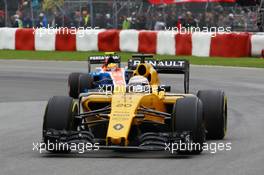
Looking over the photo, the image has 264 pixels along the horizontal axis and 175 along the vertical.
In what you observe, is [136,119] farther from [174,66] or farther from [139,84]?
[174,66]

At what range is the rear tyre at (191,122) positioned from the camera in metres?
9.67

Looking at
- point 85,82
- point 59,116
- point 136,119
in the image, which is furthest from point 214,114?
point 85,82

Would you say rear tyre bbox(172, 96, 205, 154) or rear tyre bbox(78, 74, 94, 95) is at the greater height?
rear tyre bbox(172, 96, 205, 154)

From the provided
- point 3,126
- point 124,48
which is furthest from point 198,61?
point 3,126

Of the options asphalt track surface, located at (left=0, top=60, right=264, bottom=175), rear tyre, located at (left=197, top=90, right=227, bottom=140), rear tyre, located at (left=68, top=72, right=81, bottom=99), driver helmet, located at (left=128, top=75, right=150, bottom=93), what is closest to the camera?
asphalt track surface, located at (left=0, top=60, right=264, bottom=175)

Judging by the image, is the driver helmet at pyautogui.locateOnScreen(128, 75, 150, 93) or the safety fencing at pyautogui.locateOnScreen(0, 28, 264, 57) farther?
the safety fencing at pyautogui.locateOnScreen(0, 28, 264, 57)

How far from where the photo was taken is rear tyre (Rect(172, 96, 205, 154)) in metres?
9.67

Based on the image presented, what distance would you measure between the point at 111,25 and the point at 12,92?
18.9 meters

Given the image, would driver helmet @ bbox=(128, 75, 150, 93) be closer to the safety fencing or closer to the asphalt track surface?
the asphalt track surface

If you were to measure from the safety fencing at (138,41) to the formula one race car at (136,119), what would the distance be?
17.0 meters

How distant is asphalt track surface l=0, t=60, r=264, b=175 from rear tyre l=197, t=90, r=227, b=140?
0.19m

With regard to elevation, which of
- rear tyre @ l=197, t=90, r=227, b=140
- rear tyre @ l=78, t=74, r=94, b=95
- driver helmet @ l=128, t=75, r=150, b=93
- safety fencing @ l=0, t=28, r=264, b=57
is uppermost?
driver helmet @ l=128, t=75, r=150, b=93

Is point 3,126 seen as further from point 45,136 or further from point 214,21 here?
point 214,21

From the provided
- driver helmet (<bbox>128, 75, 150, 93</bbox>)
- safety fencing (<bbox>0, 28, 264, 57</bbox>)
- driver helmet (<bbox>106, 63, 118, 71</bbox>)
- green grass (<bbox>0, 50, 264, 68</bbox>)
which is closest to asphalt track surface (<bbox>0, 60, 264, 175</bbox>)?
driver helmet (<bbox>128, 75, 150, 93</bbox>)
